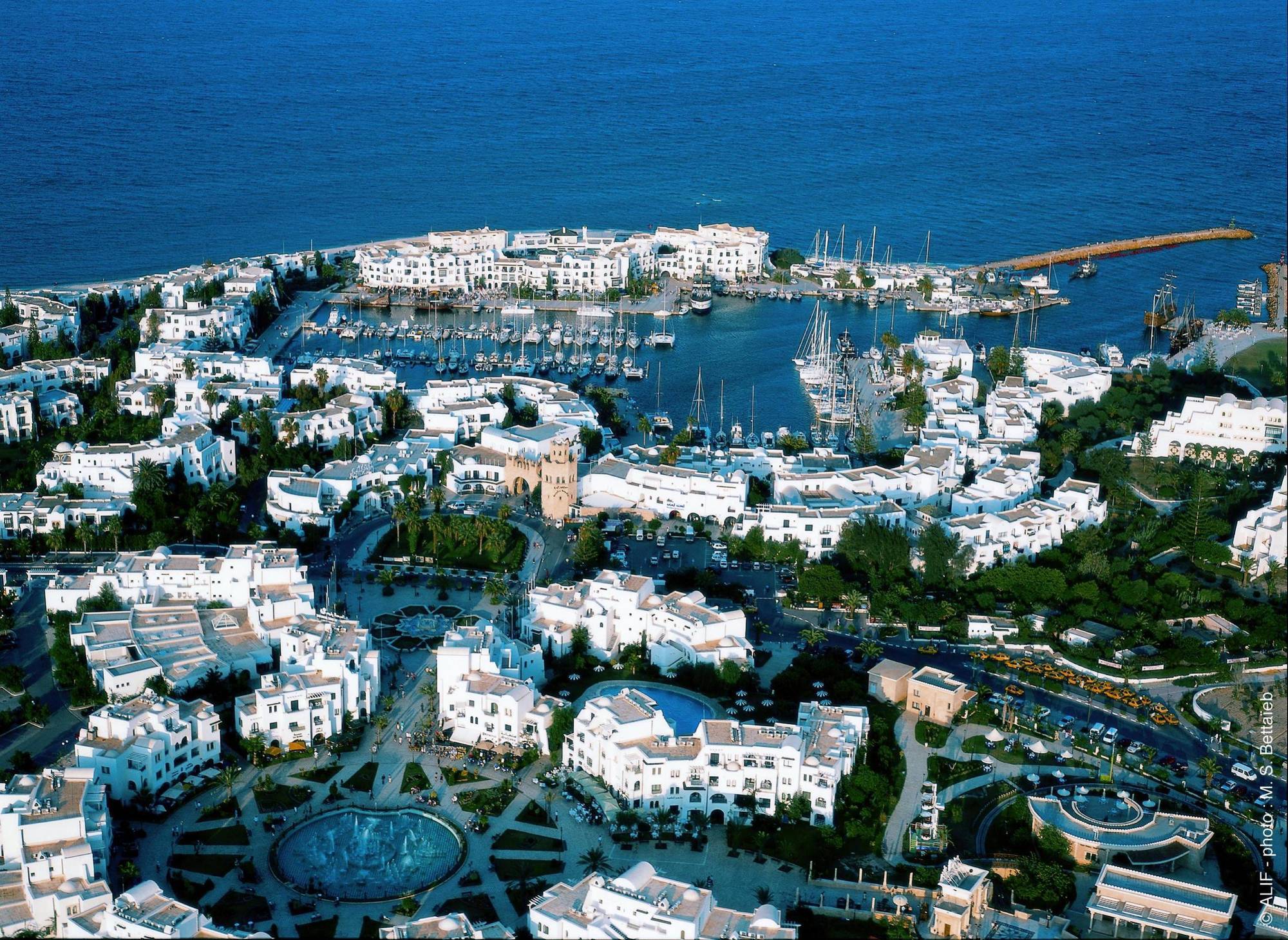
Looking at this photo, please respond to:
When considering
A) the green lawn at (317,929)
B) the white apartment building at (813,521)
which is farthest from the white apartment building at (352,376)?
the green lawn at (317,929)

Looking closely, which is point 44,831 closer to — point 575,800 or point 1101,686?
point 575,800

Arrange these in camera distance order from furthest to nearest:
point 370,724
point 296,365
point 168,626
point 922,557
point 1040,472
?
1. point 296,365
2. point 1040,472
3. point 922,557
4. point 168,626
5. point 370,724

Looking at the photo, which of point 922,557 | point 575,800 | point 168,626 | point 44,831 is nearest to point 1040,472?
point 922,557

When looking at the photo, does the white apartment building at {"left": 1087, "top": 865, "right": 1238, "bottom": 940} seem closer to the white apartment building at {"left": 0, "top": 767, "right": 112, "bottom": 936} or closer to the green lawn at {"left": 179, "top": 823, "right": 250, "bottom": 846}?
the green lawn at {"left": 179, "top": 823, "right": 250, "bottom": 846}

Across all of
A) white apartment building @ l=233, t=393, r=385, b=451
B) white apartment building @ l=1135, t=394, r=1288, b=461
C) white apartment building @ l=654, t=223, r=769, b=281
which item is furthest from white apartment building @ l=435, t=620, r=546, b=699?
white apartment building @ l=654, t=223, r=769, b=281

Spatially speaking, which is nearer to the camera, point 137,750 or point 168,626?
point 137,750

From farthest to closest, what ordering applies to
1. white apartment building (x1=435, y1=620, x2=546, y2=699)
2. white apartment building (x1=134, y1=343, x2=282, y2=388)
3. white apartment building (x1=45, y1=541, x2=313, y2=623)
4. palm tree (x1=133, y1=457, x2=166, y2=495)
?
white apartment building (x1=134, y1=343, x2=282, y2=388)
palm tree (x1=133, y1=457, x2=166, y2=495)
white apartment building (x1=45, y1=541, x2=313, y2=623)
white apartment building (x1=435, y1=620, x2=546, y2=699)

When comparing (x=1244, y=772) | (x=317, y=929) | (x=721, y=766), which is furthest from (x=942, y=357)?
(x=317, y=929)
